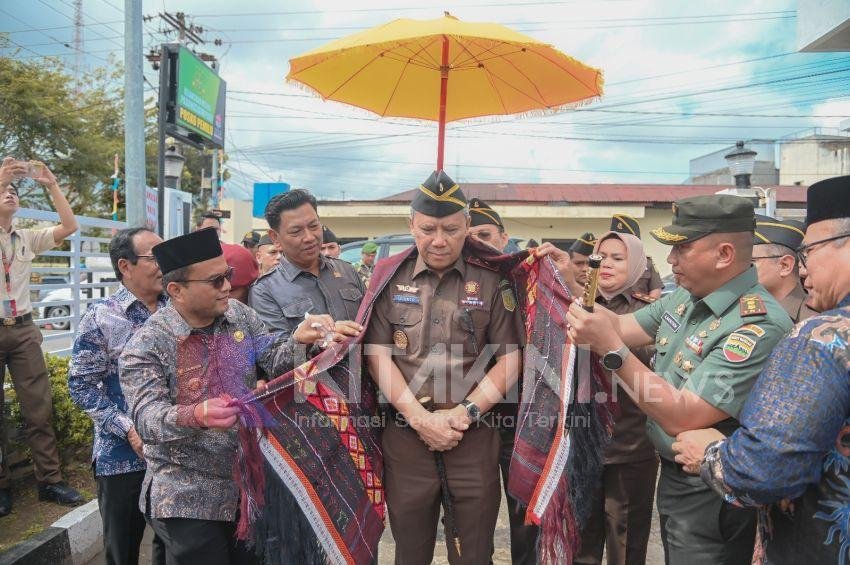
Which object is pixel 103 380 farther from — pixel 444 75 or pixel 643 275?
pixel 643 275

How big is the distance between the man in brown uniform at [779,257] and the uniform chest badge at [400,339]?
1857 mm

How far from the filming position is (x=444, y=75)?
363 centimetres

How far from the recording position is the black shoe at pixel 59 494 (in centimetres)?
396

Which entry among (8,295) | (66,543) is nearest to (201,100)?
(8,295)

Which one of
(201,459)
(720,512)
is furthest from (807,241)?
(201,459)

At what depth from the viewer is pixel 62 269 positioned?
6883 mm

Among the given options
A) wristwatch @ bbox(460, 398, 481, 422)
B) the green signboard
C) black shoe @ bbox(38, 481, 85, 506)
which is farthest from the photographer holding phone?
the green signboard

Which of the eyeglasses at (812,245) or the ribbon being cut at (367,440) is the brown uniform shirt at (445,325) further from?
the eyeglasses at (812,245)

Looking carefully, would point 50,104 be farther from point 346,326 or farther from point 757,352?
point 757,352

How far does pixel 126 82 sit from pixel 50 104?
60.8 ft

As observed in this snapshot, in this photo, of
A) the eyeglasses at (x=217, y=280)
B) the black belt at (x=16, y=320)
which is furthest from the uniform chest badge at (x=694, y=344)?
the black belt at (x=16, y=320)

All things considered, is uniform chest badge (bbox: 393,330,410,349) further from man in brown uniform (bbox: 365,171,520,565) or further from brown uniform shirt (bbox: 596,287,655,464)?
brown uniform shirt (bbox: 596,287,655,464)

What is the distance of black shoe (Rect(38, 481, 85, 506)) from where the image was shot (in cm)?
396

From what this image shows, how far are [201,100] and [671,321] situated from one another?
1355cm
